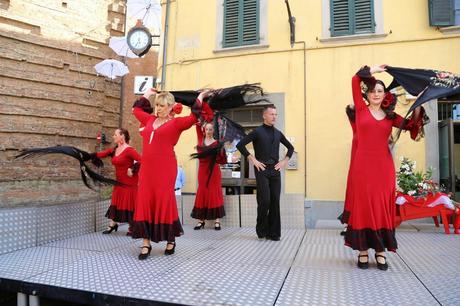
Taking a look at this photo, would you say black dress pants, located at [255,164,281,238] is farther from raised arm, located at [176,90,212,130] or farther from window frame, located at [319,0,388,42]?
window frame, located at [319,0,388,42]

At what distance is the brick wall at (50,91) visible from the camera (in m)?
12.0

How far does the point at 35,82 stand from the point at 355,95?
1180 cm

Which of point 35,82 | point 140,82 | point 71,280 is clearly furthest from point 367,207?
point 35,82

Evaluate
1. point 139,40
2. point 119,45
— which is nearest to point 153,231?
point 139,40

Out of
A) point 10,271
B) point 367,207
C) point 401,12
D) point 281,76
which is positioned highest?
point 401,12

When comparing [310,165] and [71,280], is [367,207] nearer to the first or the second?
[71,280]

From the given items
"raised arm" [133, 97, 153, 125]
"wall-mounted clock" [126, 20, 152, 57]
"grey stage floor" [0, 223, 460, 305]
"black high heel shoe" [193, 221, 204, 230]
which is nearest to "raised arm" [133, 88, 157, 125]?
"raised arm" [133, 97, 153, 125]

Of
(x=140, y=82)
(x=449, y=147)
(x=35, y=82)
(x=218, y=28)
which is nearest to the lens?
(x=449, y=147)

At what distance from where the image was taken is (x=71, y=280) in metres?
3.41

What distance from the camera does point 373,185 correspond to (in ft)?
12.8

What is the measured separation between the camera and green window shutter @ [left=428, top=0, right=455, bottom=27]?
7719 mm

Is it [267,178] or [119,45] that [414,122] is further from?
[119,45]

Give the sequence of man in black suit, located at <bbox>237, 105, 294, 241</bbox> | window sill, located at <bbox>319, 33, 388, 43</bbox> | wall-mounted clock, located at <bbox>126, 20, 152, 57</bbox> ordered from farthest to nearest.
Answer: wall-mounted clock, located at <bbox>126, 20, 152, 57</bbox>
window sill, located at <bbox>319, 33, 388, 43</bbox>
man in black suit, located at <bbox>237, 105, 294, 241</bbox>

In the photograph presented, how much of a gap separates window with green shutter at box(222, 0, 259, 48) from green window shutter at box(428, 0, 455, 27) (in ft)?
12.7
